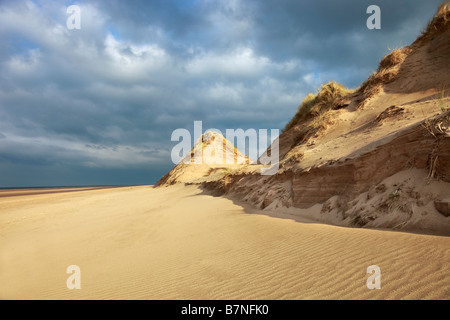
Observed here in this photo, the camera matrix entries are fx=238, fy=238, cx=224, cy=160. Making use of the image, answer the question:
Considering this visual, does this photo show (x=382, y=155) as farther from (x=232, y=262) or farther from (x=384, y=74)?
(x=384, y=74)

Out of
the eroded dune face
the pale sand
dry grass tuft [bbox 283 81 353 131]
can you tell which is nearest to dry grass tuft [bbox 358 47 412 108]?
the eroded dune face

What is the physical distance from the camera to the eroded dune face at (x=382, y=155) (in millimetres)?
4402

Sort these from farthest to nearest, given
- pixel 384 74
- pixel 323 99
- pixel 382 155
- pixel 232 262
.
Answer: pixel 323 99, pixel 384 74, pixel 382 155, pixel 232 262

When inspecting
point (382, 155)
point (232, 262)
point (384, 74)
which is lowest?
point (232, 262)

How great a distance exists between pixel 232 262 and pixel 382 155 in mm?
4261

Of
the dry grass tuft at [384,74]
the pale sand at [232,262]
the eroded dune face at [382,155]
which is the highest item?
the dry grass tuft at [384,74]

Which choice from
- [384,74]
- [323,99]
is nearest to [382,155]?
[384,74]

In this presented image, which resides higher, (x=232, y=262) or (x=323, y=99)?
(x=323, y=99)

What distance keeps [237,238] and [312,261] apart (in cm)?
215

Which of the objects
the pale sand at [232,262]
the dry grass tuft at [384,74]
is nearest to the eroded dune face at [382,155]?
the dry grass tuft at [384,74]

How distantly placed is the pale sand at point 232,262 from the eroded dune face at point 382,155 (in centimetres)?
89

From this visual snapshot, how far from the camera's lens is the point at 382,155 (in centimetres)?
553

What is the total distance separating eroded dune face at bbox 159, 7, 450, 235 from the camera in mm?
4402

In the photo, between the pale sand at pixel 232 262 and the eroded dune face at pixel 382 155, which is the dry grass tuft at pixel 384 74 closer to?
the eroded dune face at pixel 382 155
